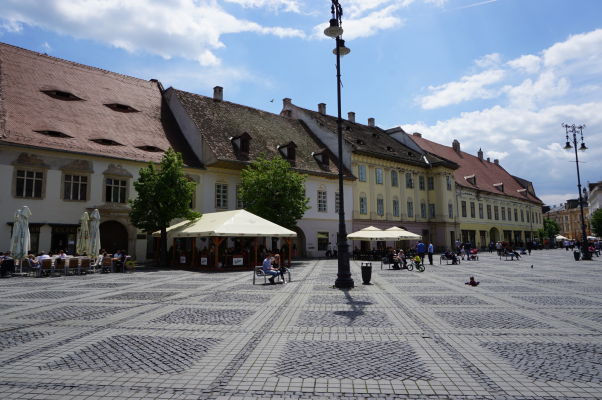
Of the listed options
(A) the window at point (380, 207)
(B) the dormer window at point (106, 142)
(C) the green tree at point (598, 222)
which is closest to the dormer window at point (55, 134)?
(B) the dormer window at point (106, 142)

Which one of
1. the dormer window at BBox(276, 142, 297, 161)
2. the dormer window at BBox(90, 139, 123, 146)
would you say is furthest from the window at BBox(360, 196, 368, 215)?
the dormer window at BBox(90, 139, 123, 146)

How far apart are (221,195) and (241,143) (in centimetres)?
467

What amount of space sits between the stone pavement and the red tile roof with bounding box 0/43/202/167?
1636cm

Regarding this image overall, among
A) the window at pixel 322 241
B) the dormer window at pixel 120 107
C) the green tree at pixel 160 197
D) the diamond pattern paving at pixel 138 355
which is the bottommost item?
the diamond pattern paving at pixel 138 355

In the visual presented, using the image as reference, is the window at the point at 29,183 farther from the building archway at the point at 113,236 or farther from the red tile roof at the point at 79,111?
the building archway at the point at 113,236

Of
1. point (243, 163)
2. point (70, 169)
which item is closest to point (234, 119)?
point (243, 163)

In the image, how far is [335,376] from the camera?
527cm

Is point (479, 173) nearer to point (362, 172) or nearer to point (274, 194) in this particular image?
point (362, 172)

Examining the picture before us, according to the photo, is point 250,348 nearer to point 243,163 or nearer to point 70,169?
point 70,169

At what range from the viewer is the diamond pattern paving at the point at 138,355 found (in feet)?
18.6

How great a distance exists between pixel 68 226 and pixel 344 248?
63.3ft

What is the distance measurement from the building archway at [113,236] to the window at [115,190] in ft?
5.06

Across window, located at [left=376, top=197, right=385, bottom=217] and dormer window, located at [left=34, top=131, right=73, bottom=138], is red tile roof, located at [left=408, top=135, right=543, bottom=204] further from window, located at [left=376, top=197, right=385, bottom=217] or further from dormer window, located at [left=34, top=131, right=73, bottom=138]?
dormer window, located at [left=34, top=131, right=73, bottom=138]

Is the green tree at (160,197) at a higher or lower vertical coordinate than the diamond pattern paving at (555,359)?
higher
